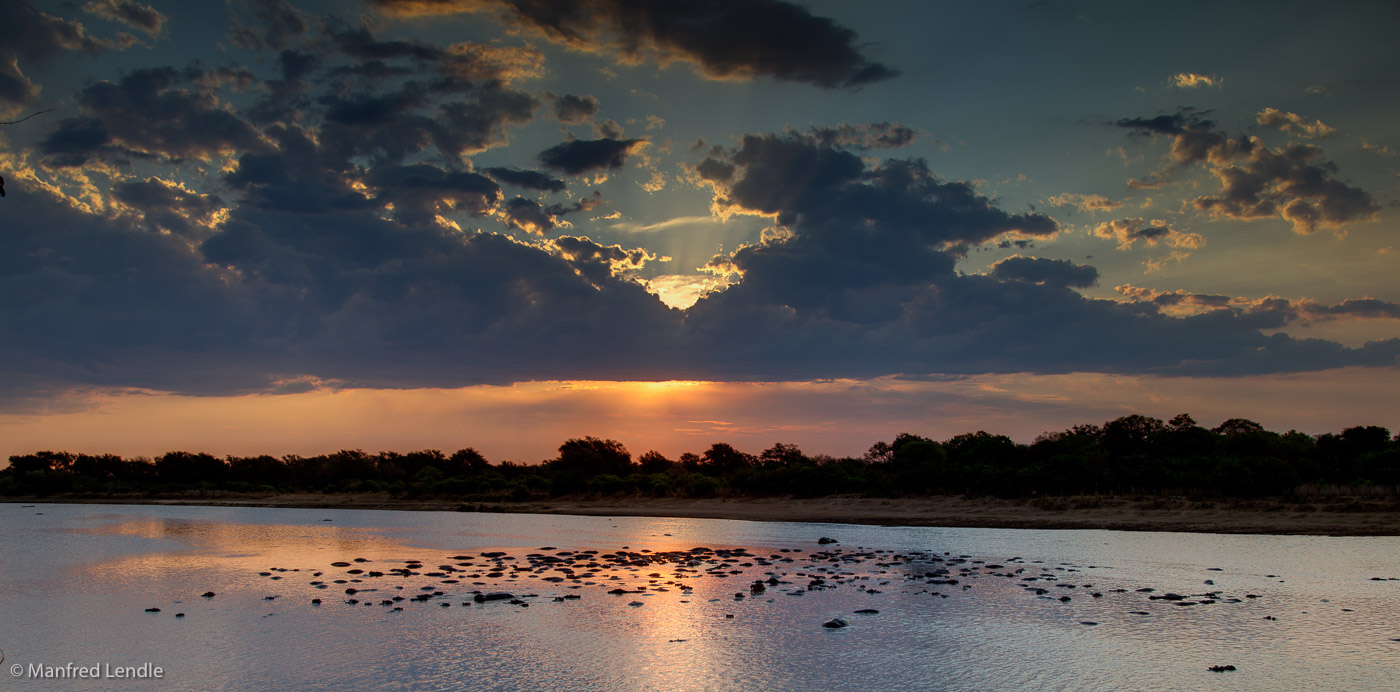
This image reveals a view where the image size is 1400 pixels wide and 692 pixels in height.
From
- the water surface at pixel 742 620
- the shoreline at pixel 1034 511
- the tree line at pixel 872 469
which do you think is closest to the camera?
the water surface at pixel 742 620

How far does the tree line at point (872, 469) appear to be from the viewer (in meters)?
60.4

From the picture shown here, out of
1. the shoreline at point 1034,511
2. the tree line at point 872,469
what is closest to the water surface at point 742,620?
the shoreline at point 1034,511

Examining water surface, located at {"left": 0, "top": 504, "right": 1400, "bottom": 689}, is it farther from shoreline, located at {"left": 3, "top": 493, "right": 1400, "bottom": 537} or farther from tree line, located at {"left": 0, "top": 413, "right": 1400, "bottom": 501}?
tree line, located at {"left": 0, "top": 413, "right": 1400, "bottom": 501}

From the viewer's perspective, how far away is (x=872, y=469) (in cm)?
8181

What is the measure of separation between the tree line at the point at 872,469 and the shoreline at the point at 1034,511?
2753 millimetres

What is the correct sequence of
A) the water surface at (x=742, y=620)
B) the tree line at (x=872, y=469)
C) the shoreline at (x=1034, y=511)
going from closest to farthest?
1. the water surface at (x=742, y=620)
2. the shoreline at (x=1034, y=511)
3. the tree line at (x=872, y=469)

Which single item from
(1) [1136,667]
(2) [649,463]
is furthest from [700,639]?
(2) [649,463]

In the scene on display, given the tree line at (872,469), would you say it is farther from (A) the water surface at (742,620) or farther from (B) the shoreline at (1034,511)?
(A) the water surface at (742,620)

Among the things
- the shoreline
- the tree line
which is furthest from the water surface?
the tree line

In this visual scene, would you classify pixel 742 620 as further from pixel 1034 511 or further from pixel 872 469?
pixel 872 469

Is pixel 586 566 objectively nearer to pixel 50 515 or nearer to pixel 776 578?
pixel 776 578

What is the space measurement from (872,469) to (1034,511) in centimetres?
2514

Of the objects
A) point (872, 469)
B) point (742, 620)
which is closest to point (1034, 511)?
point (872, 469)

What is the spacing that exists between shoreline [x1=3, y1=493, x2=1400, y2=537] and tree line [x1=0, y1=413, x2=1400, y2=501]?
2.75 meters
